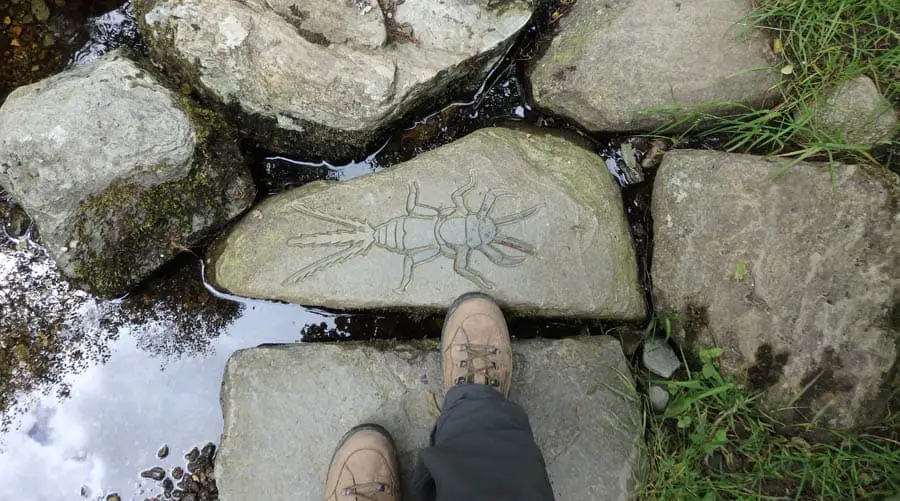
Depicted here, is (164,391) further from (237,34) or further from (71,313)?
(237,34)

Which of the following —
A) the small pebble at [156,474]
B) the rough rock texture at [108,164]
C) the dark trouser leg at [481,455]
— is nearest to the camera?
the dark trouser leg at [481,455]

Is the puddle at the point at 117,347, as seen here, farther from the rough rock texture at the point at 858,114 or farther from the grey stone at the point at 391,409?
the rough rock texture at the point at 858,114

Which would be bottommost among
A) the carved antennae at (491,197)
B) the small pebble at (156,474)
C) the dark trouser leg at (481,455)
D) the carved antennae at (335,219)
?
the small pebble at (156,474)

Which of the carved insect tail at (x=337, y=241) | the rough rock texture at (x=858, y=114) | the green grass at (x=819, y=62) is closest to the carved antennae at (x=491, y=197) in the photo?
the carved insect tail at (x=337, y=241)

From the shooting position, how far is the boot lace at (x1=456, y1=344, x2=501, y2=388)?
96.8 inches

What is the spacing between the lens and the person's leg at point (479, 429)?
1.86 meters

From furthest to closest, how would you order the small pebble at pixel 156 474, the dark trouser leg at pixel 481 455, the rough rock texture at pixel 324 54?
the small pebble at pixel 156 474 < the rough rock texture at pixel 324 54 < the dark trouser leg at pixel 481 455

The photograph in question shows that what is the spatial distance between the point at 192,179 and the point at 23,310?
1141 millimetres

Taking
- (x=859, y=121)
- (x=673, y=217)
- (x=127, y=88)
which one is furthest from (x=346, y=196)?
(x=859, y=121)

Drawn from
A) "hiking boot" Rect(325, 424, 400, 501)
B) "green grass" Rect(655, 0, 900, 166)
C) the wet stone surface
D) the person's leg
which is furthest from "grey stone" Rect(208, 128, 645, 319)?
the wet stone surface

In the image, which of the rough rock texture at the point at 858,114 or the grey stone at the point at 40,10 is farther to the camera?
the grey stone at the point at 40,10

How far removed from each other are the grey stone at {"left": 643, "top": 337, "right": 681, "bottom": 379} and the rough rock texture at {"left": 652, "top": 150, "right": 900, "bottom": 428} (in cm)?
9

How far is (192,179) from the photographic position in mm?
2453

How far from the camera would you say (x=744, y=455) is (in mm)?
2598
